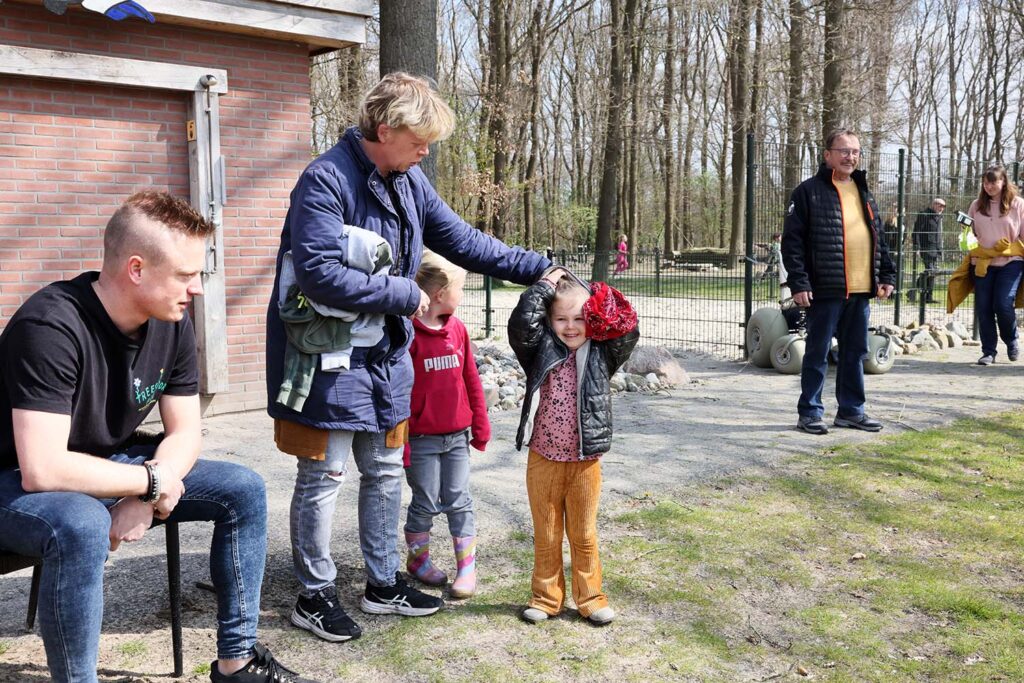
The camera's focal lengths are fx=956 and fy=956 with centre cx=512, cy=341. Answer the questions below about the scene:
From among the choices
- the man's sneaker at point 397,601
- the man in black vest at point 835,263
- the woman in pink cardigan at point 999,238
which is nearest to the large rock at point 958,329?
the woman in pink cardigan at point 999,238

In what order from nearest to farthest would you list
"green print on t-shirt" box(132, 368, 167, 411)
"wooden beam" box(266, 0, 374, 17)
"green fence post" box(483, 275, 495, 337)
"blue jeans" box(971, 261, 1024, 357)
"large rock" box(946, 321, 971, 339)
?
"green print on t-shirt" box(132, 368, 167, 411)
"wooden beam" box(266, 0, 374, 17)
"blue jeans" box(971, 261, 1024, 357)
"large rock" box(946, 321, 971, 339)
"green fence post" box(483, 275, 495, 337)

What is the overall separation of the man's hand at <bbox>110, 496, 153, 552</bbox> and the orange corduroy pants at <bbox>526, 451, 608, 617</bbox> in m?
1.43

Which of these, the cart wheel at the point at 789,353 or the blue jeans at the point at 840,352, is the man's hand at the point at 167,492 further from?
the cart wheel at the point at 789,353

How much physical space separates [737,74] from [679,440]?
23219 millimetres

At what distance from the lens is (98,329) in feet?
8.78

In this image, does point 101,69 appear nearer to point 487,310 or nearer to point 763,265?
point 763,265

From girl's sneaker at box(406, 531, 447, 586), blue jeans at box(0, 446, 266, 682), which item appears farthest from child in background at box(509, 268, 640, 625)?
blue jeans at box(0, 446, 266, 682)

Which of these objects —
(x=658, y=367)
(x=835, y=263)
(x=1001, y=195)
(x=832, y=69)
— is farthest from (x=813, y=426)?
(x=832, y=69)

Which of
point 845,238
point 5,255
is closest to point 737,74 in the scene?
point 845,238

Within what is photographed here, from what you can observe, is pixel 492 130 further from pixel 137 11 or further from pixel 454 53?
pixel 137 11

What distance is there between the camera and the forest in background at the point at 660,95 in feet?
70.8

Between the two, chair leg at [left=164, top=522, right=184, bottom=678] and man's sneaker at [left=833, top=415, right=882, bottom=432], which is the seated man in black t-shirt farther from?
man's sneaker at [left=833, top=415, right=882, bottom=432]

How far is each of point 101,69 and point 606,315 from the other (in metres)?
4.87

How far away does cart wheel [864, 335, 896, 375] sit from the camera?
31.7 feet
